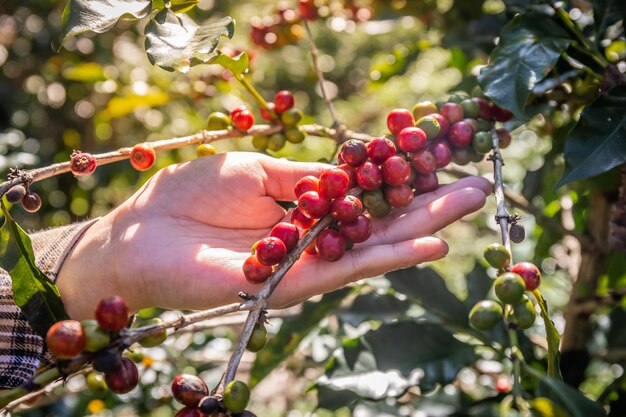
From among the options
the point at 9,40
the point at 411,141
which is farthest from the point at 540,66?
the point at 9,40

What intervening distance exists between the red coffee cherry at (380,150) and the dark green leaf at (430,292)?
1.70 feet

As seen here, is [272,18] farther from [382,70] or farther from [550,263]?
[550,263]

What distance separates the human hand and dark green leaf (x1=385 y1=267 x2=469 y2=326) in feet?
1.20

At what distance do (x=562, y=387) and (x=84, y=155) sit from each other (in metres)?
0.91

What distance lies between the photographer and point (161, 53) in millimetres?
994

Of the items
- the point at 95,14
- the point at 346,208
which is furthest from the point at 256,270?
the point at 95,14

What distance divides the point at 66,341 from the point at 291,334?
872 millimetres

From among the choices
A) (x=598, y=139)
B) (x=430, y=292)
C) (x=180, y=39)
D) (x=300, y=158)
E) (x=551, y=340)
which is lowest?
(x=430, y=292)

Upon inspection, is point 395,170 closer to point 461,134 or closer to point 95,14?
point 461,134

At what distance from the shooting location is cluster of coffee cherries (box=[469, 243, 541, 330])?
883 millimetres

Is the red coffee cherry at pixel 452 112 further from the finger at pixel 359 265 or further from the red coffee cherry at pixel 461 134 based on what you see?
the finger at pixel 359 265

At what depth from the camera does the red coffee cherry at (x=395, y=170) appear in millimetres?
1121

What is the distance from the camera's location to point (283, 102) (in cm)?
Result: 146

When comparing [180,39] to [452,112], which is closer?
[180,39]
